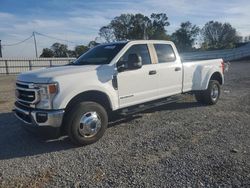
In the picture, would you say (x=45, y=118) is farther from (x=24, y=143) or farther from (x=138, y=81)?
(x=138, y=81)

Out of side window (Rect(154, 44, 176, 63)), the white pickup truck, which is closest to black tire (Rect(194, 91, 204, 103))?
the white pickup truck

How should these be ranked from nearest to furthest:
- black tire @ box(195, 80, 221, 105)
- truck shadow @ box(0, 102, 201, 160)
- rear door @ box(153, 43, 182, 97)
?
truck shadow @ box(0, 102, 201, 160), rear door @ box(153, 43, 182, 97), black tire @ box(195, 80, 221, 105)

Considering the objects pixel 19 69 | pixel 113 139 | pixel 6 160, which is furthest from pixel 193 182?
pixel 19 69

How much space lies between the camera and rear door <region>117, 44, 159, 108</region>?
6.15 meters

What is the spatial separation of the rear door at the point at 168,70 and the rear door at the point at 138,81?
0.81 ft

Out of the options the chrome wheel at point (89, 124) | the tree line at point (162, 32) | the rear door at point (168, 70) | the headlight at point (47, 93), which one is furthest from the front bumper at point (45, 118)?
the tree line at point (162, 32)

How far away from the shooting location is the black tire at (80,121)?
5.26 meters

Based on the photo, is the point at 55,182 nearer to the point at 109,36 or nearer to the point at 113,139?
the point at 113,139

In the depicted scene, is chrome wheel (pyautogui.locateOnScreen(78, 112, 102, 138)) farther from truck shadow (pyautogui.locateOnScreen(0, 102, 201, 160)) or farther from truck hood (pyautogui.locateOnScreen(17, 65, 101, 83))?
truck hood (pyautogui.locateOnScreen(17, 65, 101, 83))

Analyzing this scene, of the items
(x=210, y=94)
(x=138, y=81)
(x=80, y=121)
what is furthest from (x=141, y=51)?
(x=210, y=94)

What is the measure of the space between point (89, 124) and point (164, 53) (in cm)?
299

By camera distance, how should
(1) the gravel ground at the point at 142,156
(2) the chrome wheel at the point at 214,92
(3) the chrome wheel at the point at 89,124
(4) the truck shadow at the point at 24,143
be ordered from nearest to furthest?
(1) the gravel ground at the point at 142,156 < (4) the truck shadow at the point at 24,143 < (3) the chrome wheel at the point at 89,124 < (2) the chrome wheel at the point at 214,92

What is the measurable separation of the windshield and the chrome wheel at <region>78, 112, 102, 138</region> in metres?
1.24

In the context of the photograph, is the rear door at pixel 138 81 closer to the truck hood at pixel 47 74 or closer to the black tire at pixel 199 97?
the truck hood at pixel 47 74
